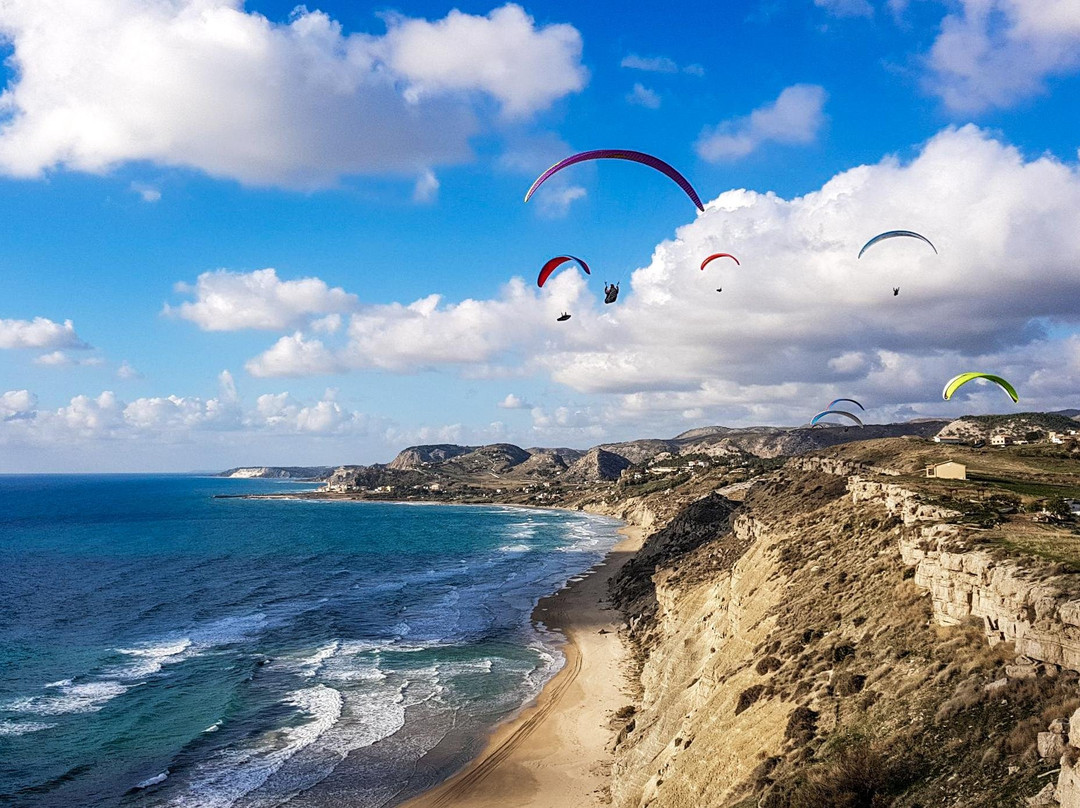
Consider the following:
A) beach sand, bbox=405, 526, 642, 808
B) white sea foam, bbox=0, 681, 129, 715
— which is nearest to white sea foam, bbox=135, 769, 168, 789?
white sea foam, bbox=0, 681, 129, 715

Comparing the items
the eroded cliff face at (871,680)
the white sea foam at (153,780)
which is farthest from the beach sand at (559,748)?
the white sea foam at (153,780)

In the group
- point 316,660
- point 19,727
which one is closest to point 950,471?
point 316,660

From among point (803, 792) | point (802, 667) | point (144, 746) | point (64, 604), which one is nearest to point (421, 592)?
point (64, 604)

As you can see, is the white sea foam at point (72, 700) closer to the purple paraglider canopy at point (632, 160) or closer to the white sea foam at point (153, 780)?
the white sea foam at point (153, 780)

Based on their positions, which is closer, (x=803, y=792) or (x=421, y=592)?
(x=803, y=792)

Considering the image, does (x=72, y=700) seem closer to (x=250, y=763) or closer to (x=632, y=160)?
(x=250, y=763)

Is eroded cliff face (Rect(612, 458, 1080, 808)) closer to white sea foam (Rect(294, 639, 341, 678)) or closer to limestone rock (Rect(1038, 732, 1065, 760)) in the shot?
limestone rock (Rect(1038, 732, 1065, 760))

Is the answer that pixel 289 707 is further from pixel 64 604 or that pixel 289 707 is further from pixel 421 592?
pixel 64 604
